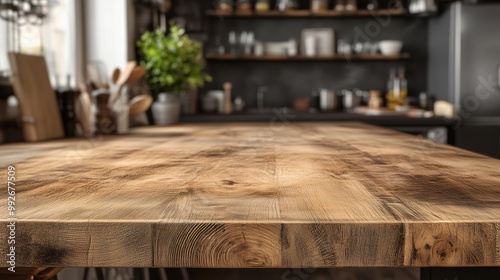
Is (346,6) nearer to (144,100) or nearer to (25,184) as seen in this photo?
(144,100)

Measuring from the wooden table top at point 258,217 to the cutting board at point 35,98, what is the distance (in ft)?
3.21

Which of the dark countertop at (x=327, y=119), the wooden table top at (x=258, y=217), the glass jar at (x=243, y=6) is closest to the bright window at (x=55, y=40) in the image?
the dark countertop at (x=327, y=119)

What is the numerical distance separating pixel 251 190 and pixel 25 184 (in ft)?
1.29

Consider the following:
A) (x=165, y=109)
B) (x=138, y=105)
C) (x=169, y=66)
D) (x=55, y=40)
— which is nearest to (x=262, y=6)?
(x=169, y=66)

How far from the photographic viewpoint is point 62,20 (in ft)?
9.86

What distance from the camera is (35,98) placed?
2.19 meters

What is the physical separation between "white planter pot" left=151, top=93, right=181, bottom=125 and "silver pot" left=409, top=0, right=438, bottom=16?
7.04 ft

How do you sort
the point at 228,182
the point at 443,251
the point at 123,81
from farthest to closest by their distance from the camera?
the point at 123,81, the point at 228,182, the point at 443,251

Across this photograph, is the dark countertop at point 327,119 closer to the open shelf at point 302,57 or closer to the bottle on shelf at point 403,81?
the open shelf at point 302,57

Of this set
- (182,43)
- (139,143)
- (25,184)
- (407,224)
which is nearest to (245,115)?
(182,43)

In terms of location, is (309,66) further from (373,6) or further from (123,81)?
(123,81)

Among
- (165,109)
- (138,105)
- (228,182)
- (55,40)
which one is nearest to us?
(228,182)

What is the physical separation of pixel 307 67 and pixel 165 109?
2023mm

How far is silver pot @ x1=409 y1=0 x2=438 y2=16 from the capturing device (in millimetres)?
4387
